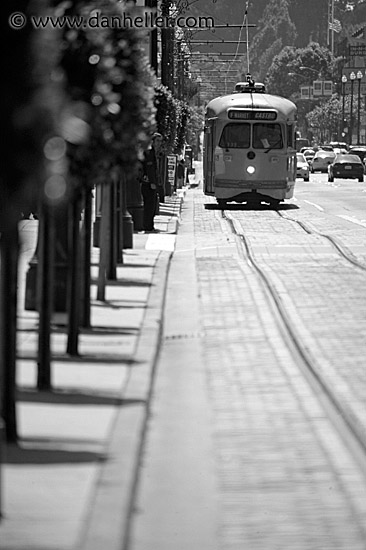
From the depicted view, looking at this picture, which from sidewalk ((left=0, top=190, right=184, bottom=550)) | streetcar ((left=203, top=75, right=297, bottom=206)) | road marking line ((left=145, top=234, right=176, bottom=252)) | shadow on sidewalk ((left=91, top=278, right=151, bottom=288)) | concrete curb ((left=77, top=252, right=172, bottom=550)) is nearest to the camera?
concrete curb ((left=77, top=252, right=172, bottom=550))

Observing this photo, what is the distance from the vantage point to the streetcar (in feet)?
148

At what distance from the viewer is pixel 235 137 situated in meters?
45.8

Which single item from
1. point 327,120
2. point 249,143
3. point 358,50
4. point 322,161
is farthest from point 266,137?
point 358,50

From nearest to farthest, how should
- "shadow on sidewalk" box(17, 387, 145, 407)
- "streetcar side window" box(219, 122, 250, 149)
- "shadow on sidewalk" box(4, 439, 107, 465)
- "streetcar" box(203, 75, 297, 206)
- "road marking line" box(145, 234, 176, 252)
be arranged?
1. "shadow on sidewalk" box(4, 439, 107, 465)
2. "shadow on sidewalk" box(17, 387, 145, 407)
3. "road marking line" box(145, 234, 176, 252)
4. "streetcar" box(203, 75, 297, 206)
5. "streetcar side window" box(219, 122, 250, 149)

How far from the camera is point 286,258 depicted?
25656 mm

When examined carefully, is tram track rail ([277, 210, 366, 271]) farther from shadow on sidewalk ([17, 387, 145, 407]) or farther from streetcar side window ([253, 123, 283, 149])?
shadow on sidewalk ([17, 387, 145, 407])

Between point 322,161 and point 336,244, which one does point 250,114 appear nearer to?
point 336,244

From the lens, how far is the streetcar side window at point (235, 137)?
4559cm

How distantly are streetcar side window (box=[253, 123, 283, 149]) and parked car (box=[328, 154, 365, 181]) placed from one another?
34808mm

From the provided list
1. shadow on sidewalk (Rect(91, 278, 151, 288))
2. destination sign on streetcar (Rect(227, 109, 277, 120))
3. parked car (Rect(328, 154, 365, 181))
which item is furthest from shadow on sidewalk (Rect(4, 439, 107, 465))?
parked car (Rect(328, 154, 365, 181))

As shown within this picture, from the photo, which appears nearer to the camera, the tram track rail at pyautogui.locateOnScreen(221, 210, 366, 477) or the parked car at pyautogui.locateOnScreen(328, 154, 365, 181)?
the tram track rail at pyautogui.locateOnScreen(221, 210, 366, 477)

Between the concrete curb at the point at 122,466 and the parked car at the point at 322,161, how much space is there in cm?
9159

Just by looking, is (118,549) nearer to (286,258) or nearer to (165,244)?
(286,258)

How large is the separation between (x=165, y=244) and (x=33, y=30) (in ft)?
76.5
